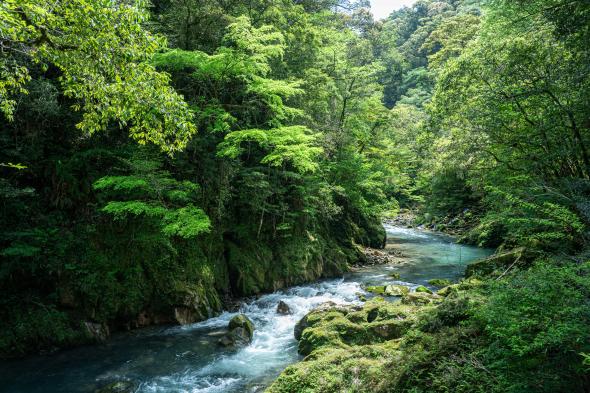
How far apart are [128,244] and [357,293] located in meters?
8.36

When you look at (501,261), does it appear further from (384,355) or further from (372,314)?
(384,355)

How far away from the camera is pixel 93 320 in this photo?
9.83m

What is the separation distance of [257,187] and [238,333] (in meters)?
5.60

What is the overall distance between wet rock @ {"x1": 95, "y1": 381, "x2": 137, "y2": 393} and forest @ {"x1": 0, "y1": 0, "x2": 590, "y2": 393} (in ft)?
0.72

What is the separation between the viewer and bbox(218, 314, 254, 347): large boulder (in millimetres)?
9706

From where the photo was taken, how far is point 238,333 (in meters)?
9.95

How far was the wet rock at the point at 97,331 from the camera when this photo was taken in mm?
9609

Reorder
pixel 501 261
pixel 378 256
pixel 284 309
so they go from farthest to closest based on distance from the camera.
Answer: pixel 378 256, pixel 284 309, pixel 501 261

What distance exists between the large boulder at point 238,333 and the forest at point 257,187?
67.5 inches

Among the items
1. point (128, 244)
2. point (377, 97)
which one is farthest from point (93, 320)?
point (377, 97)

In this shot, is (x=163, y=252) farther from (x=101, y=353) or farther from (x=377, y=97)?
(x=377, y=97)

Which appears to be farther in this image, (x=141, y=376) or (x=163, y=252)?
(x=163, y=252)

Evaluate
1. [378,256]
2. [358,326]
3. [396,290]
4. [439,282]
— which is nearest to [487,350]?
[358,326]

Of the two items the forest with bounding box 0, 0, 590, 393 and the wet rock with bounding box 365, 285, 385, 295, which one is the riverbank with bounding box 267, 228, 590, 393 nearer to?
the forest with bounding box 0, 0, 590, 393
